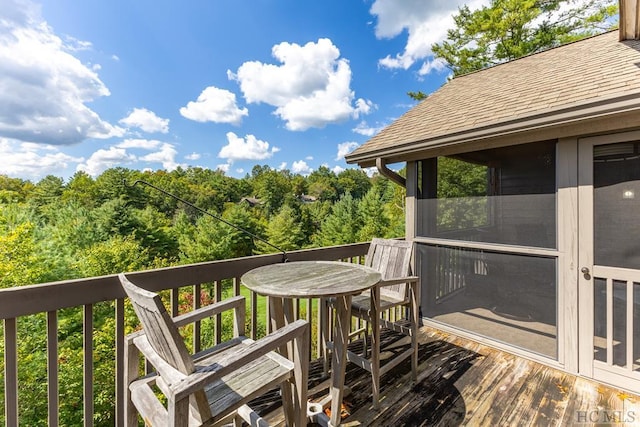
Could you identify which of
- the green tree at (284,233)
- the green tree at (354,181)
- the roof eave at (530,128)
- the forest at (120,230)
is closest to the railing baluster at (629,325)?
the roof eave at (530,128)

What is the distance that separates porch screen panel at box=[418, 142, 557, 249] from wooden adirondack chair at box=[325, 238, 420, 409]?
2.93ft

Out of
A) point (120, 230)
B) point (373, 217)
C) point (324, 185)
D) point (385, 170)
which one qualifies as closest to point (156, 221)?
point (120, 230)

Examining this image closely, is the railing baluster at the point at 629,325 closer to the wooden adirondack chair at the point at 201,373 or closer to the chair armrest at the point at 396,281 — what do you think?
the chair armrest at the point at 396,281

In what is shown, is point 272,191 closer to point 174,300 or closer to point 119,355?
point 174,300

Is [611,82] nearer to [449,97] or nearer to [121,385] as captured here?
[449,97]

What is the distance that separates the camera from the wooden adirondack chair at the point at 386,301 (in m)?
2.15

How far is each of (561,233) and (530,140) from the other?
0.87 meters

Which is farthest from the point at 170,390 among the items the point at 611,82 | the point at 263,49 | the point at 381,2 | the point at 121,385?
the point at 263,49

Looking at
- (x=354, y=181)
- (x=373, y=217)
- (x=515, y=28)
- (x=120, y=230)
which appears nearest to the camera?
(x=515, y=28)

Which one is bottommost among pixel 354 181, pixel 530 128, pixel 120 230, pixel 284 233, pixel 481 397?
pixel 284 233

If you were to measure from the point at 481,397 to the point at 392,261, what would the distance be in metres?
1.21

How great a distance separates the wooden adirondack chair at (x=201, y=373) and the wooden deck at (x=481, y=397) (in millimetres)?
699

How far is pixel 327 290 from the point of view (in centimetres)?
178

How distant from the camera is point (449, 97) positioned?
4559 millimetres
